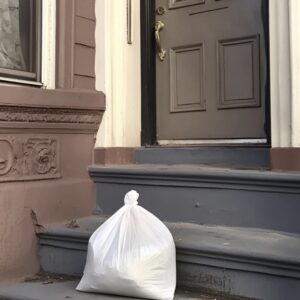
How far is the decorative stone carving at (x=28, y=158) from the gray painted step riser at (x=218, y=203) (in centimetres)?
41

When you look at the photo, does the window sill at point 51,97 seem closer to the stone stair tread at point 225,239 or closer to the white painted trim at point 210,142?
the white painted trim at point 210,142

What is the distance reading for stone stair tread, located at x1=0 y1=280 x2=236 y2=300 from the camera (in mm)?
2477

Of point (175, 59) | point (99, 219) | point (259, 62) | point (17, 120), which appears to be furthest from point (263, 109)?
point (17, 120)

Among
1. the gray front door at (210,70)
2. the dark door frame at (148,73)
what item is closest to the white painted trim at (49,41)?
the dark door frame at (148,73)

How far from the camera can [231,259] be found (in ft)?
7.91

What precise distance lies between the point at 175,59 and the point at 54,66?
3.21ft

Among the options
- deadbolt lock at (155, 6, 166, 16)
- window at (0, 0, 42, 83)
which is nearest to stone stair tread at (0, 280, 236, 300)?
window at (0, 0, 42, 83)

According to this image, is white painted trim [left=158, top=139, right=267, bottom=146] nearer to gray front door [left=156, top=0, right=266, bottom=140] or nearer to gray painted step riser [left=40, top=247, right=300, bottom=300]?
gray front door [left=156, top=0, right=266, bottom=140]

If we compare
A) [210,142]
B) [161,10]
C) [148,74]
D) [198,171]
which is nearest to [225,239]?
→ [198,171]

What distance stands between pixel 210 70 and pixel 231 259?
5.54ft

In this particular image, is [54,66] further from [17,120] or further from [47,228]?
[47,228]

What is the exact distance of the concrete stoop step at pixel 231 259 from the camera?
2.29 metres

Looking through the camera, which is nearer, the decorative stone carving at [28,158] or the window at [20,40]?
the decorative stone carving at [28,158]

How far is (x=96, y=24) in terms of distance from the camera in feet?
11.9
